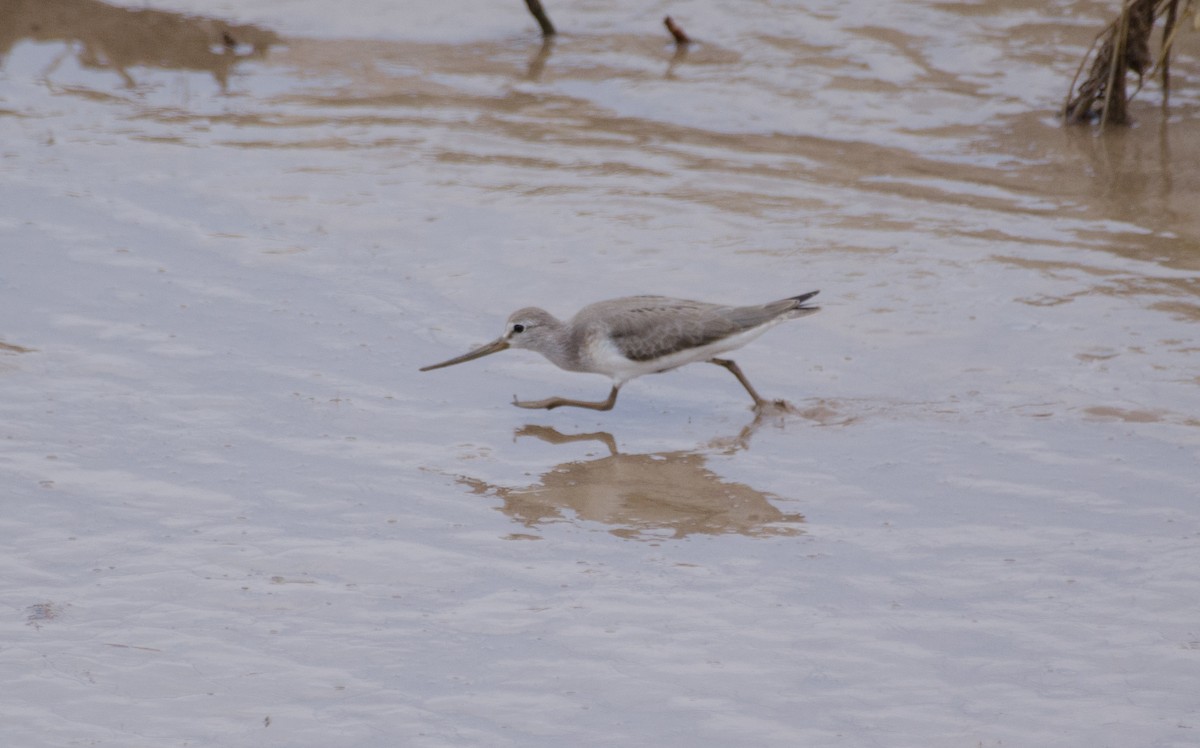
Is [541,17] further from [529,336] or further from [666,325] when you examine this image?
[666,325]

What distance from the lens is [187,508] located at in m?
6.09

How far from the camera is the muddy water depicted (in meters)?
4.93

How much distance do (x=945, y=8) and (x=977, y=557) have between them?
813 centimetres

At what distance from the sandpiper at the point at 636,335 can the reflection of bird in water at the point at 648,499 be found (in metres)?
0.63

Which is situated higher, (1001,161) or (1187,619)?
(1001,161)

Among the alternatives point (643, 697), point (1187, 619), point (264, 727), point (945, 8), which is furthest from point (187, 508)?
point (945, 8)

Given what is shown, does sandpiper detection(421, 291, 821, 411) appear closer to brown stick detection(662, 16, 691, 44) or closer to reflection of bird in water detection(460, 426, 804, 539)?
reflection of bird in water detection(460, 426, 804, 539)

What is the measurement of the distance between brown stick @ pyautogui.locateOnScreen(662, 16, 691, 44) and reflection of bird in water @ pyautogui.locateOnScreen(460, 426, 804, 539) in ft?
20.4

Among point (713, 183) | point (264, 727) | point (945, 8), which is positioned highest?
point (945, 8)

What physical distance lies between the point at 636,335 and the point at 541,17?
6.11 meters

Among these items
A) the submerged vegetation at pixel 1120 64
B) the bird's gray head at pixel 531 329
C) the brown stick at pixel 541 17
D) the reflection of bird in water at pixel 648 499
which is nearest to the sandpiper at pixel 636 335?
the bird's gray head at pixel 531 329

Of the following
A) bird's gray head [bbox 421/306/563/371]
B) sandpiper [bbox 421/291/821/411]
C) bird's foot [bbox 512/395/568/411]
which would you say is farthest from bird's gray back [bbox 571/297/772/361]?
bird's foot [bbox 512/395/568/411]

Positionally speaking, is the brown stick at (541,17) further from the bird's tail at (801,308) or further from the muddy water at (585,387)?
the bird's tail at (801,308)

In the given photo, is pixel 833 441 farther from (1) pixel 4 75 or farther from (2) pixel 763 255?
(1) pixel 4 75
